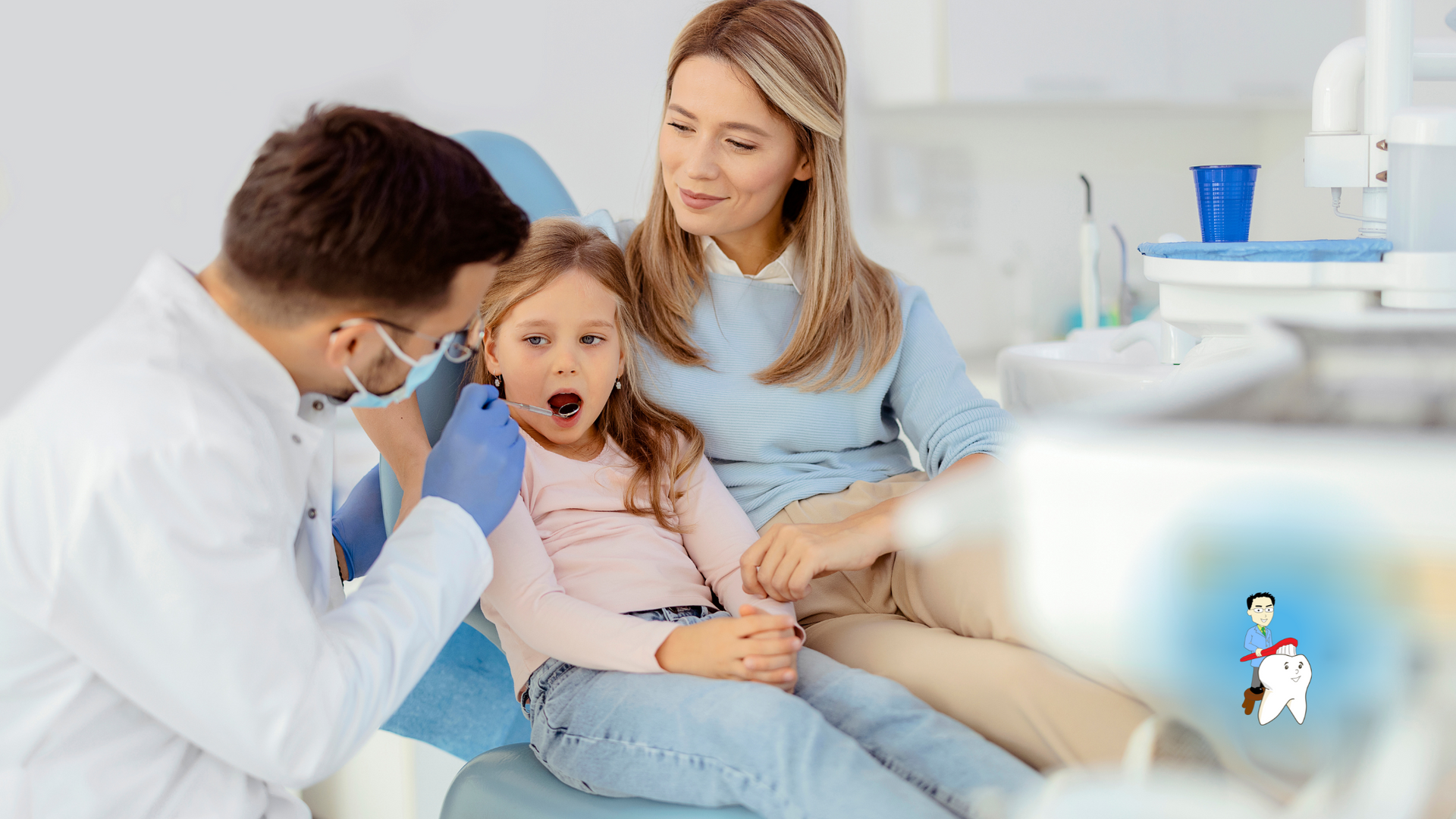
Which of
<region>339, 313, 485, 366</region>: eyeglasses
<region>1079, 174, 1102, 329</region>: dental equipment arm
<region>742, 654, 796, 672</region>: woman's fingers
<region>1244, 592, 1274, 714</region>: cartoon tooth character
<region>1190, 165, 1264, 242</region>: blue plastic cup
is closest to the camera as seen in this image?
<region>1244, 592, 1274, 714</region>: cartoon tooth character

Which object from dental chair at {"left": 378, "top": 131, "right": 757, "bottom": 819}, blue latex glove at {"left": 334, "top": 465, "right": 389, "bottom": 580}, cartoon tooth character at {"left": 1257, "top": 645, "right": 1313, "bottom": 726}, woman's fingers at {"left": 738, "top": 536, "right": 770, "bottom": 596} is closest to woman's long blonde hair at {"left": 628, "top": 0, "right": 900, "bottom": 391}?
dental chair at {"left": 378, "top": 131, "right": 757, "bottom": 819}

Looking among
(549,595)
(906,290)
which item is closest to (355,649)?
(549,595)

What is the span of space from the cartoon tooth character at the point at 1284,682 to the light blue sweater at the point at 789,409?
731mm

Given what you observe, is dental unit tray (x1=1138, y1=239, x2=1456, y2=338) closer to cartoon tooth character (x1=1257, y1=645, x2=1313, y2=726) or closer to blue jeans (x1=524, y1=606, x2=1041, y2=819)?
blue jeans (x1=524, y1=606, x2=1041, y2=819)

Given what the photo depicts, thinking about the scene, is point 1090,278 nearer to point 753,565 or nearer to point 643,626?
point 753,565

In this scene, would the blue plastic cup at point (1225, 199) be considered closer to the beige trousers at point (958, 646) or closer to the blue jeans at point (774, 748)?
the beige trousers at point (958, 646)

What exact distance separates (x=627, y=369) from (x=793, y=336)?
19 cm

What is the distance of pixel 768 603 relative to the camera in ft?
3.84

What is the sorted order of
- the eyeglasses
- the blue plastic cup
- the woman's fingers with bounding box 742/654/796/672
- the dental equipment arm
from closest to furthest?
the eyeglasses
the woman's fingers with bounding box 742/654/796/672
the blue plastic cup
the dental equipment arm

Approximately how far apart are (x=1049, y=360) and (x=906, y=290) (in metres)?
0.19

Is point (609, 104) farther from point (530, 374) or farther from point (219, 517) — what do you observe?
point (219, 517)

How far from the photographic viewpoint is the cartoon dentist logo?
19.9 inches

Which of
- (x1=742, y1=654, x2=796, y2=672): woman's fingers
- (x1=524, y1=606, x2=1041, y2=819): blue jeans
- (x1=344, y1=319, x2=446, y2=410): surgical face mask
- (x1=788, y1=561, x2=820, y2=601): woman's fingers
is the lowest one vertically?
(x1=524, y1=606, x2=1041, y2=819): blue jeans

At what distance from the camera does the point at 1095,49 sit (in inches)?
116
